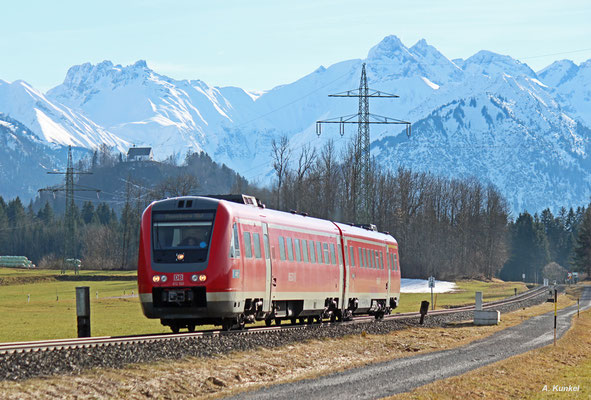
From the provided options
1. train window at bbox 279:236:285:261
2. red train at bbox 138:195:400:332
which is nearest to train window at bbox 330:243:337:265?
red train at bbox 138:195:400:332

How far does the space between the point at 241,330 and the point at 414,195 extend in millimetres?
151034

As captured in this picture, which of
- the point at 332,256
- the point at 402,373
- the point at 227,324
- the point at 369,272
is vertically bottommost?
the point at 402,373

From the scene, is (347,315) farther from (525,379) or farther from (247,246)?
(525,379)

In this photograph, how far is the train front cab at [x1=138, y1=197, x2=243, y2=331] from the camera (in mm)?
28625

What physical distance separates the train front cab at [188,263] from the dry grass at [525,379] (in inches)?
292

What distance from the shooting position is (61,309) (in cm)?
6919

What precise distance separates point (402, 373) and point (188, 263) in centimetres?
708

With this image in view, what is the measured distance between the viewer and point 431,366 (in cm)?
2909

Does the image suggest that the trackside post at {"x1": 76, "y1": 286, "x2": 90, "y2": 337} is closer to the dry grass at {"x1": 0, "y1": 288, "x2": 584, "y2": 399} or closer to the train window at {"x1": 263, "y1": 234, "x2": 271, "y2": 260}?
the dry grass at {"x1": 0, "y1": 288, "x2": 584, "y2": 399}

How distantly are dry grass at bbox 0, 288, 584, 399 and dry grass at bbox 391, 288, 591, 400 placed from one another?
3589 millimetres

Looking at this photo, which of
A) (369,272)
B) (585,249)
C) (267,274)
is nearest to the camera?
(267,274)

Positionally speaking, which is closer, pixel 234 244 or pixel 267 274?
pixel 234 244

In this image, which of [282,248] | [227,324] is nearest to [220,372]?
[227,324]

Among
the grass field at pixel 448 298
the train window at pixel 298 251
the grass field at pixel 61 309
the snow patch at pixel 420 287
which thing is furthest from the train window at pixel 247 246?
the snow patch at pixel 420 287
